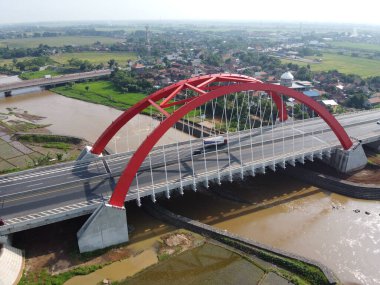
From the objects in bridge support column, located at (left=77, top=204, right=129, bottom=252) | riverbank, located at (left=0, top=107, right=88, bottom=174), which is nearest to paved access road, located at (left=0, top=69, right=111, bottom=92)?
riverbank, located at (left=0, top=107, right=88, bottom=174)

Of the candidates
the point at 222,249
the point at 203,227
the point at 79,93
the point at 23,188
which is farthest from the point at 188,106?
the point at 79,93

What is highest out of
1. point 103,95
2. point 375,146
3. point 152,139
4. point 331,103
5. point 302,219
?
point 152,139

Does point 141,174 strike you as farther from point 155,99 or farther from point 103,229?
point 155,99

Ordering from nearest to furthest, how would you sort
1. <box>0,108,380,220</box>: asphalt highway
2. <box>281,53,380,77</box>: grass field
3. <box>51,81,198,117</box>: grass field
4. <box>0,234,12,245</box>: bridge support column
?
<box>0,234,12,245</box>: bridge support column, <box>0,108,380,220</box>: asphalt highway, <box>51,81,198,117</box>: grass field, <box>281,53,380,77</box>: grass field

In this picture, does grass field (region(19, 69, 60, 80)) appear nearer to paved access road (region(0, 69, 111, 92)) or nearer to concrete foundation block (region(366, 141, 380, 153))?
paved access road (region(0, 69, 111, 92))

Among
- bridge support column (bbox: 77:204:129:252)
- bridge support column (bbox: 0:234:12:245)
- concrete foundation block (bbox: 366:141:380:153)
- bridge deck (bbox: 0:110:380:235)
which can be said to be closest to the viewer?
bridge support column (bbox: 0:234:12:245)

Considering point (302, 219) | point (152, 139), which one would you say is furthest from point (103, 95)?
point (302, 219)

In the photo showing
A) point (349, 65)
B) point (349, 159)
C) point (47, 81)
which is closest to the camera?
point (349, 159)
